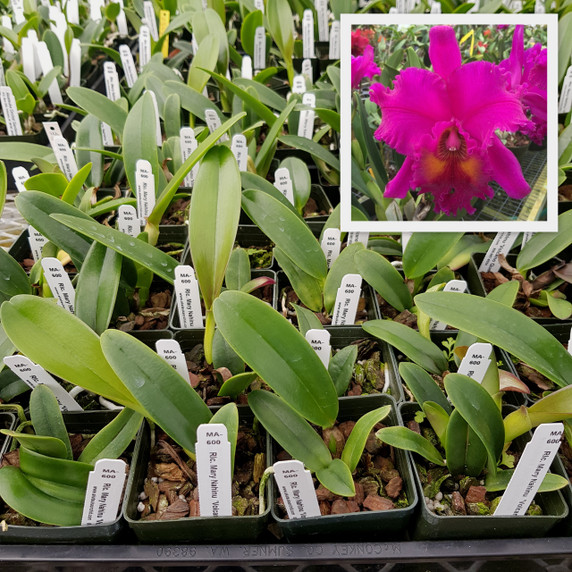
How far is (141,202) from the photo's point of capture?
106cm

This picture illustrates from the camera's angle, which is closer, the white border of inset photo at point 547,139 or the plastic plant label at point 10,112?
the white border of inset photo at point 547,139

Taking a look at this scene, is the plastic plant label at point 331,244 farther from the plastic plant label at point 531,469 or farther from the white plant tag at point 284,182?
the plastic plant label at point 531,469

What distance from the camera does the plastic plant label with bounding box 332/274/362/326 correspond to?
34.2 inches

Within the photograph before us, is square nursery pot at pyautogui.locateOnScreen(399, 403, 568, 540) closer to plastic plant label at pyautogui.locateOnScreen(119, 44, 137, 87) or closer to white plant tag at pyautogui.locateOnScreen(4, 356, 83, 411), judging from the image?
white plant tag at pyautogui.locateOnScreen(4, 356, 83, 411)

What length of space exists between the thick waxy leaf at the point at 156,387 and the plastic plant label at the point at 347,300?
298 millimetres

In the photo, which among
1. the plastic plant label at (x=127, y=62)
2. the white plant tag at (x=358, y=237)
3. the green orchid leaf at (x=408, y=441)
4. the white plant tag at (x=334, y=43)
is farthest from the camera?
the white plant tag at (x=334, y=43)

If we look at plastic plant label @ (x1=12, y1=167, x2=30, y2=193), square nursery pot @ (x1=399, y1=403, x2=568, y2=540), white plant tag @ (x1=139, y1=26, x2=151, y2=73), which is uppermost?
white plant tag @ (x1=139, y1=26, x2=151, y2=73)

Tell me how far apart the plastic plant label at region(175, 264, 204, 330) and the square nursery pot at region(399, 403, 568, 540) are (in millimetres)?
431

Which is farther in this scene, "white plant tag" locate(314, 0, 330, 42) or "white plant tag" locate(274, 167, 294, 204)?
"white plant tag" locate(314, 0, 330, 42)

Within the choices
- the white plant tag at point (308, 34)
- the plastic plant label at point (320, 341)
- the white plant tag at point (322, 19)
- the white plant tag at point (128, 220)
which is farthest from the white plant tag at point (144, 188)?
the white plant tag at point (322, 19)

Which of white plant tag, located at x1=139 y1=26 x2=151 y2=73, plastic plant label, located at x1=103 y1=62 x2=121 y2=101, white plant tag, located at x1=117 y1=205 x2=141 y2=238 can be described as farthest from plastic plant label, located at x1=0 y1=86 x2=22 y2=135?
white plant tag, located at x1=117 y1=205 x2=141 y2=238

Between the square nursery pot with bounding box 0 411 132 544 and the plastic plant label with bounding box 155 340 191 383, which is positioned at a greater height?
the plastic plant label with bounding box 155 340 191 383

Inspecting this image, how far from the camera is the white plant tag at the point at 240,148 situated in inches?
44.5

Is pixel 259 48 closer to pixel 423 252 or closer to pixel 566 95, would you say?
pixel 566 95
